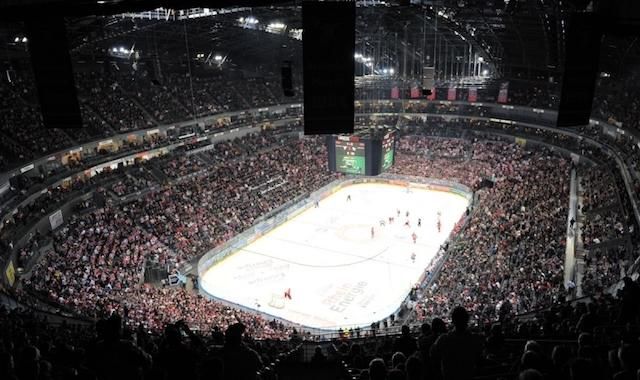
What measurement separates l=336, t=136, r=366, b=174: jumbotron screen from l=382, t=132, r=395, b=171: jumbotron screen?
5.11 ft

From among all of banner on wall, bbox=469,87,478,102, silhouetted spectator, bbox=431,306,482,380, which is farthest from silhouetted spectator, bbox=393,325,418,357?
banner on wall, bbox=469,87,478,102

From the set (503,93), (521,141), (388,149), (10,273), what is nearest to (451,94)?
(503,93)

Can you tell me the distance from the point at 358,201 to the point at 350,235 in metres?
7.14

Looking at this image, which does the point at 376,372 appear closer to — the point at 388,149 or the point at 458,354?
the point at 458,354

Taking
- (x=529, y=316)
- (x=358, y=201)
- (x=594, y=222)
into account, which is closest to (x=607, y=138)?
(x=594, y=222)

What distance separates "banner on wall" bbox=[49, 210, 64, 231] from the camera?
24078 mm

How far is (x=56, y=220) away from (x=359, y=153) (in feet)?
54.5

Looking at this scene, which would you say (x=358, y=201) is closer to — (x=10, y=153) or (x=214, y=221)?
(x=214, y=221)

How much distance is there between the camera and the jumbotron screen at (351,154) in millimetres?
31609

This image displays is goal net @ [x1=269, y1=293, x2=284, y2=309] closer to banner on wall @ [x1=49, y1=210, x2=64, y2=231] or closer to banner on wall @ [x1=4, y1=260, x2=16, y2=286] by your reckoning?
banner on wall @ [x1=4, y1=260, x2=16, y2=286]

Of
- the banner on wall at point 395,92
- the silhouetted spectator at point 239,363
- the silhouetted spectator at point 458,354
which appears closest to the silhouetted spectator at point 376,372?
the silhouetted spectator at point 458,354

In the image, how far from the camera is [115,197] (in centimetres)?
2881

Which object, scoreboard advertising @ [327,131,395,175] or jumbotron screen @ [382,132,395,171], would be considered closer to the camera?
scoreboard advertising @ [327,131,395,175]

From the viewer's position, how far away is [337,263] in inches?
1073
